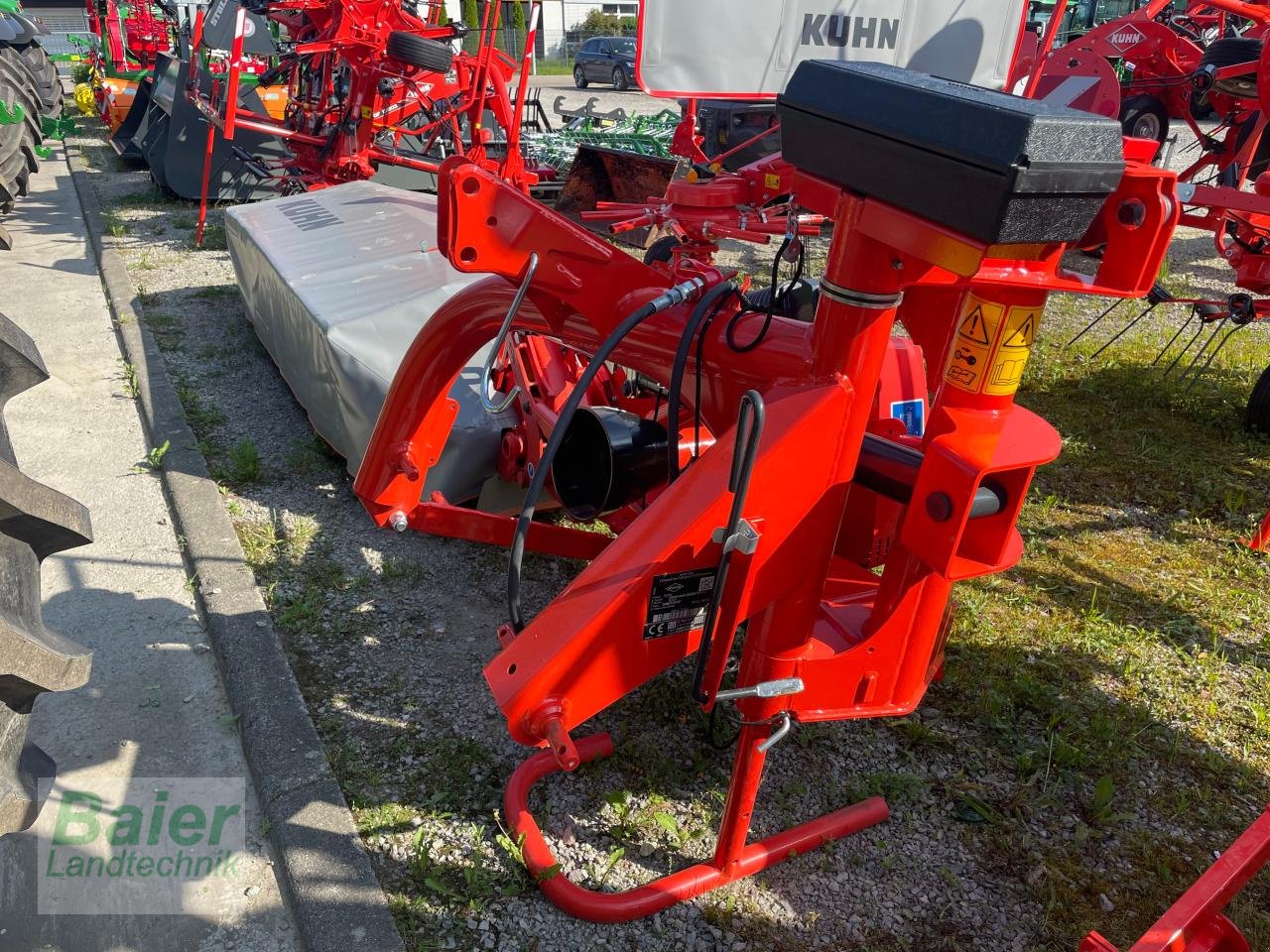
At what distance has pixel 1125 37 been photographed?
27.6 feet

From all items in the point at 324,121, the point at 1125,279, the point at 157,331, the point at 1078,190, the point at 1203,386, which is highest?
the point at 1078,190

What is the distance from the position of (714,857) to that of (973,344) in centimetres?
131

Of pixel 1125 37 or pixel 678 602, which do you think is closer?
pixel 678 602

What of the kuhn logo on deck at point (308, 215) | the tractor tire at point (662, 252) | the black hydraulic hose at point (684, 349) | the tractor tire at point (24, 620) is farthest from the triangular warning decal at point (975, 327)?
the kuhn logo on deck at point (308, 215)

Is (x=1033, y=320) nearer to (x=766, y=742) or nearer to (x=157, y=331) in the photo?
(x=766, y=742)

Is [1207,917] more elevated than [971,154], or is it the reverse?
[971,154]

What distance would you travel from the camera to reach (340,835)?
7.32 ft

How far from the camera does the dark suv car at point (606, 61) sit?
25312 mm

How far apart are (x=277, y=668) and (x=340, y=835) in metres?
0.68

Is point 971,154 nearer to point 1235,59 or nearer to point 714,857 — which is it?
point 714,857

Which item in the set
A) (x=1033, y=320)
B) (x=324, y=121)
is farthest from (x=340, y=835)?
(x=324, y=121)

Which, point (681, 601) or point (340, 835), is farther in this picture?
point (340, 835)

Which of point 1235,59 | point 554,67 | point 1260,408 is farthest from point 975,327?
point 554,67

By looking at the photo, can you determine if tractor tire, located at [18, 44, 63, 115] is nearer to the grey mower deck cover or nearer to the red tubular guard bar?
the grey mower deck cover
